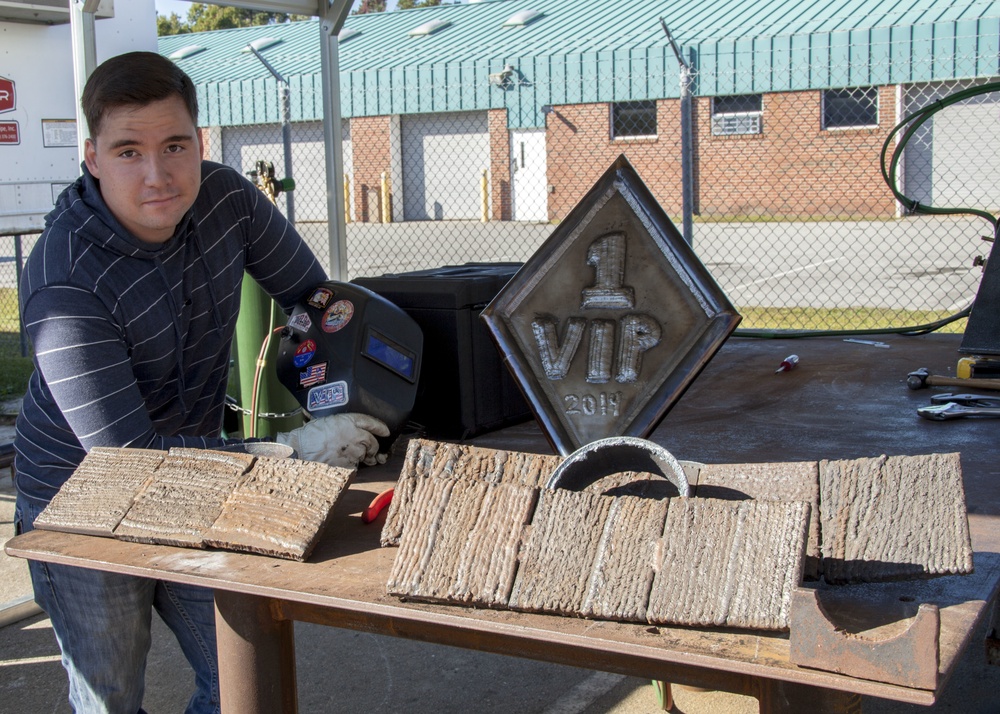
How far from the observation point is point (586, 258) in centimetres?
199

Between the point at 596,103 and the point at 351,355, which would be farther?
the point at 596,103

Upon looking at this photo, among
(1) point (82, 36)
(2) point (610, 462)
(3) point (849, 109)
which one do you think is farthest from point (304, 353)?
(3) point (849, 109)

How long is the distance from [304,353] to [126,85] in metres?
0.65

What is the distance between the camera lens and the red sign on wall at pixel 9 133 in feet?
13.0

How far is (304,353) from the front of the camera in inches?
84.4

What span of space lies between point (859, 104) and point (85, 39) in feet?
56.9

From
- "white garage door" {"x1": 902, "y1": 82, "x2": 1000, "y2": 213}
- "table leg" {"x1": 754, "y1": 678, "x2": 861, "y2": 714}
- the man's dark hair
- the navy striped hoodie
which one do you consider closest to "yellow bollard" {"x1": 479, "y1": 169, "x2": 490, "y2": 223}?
"white garage door" {"x1": 902, "y1": 82, "x2": 1000, "y2": 213}

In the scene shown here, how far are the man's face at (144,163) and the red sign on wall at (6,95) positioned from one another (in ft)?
8.17

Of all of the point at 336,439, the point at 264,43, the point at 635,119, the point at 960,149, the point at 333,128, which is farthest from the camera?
the point at 264,43

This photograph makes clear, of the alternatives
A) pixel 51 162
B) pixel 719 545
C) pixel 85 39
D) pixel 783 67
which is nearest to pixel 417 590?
pixel 719 545

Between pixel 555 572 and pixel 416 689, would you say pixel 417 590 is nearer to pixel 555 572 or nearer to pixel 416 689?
pixel 555 572

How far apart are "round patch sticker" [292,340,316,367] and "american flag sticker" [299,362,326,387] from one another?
0.02 m

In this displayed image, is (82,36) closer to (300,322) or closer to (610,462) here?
(300,322)

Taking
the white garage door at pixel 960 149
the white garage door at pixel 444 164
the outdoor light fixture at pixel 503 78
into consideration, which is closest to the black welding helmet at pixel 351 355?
the outdoor light fixture at pixel 503 78
